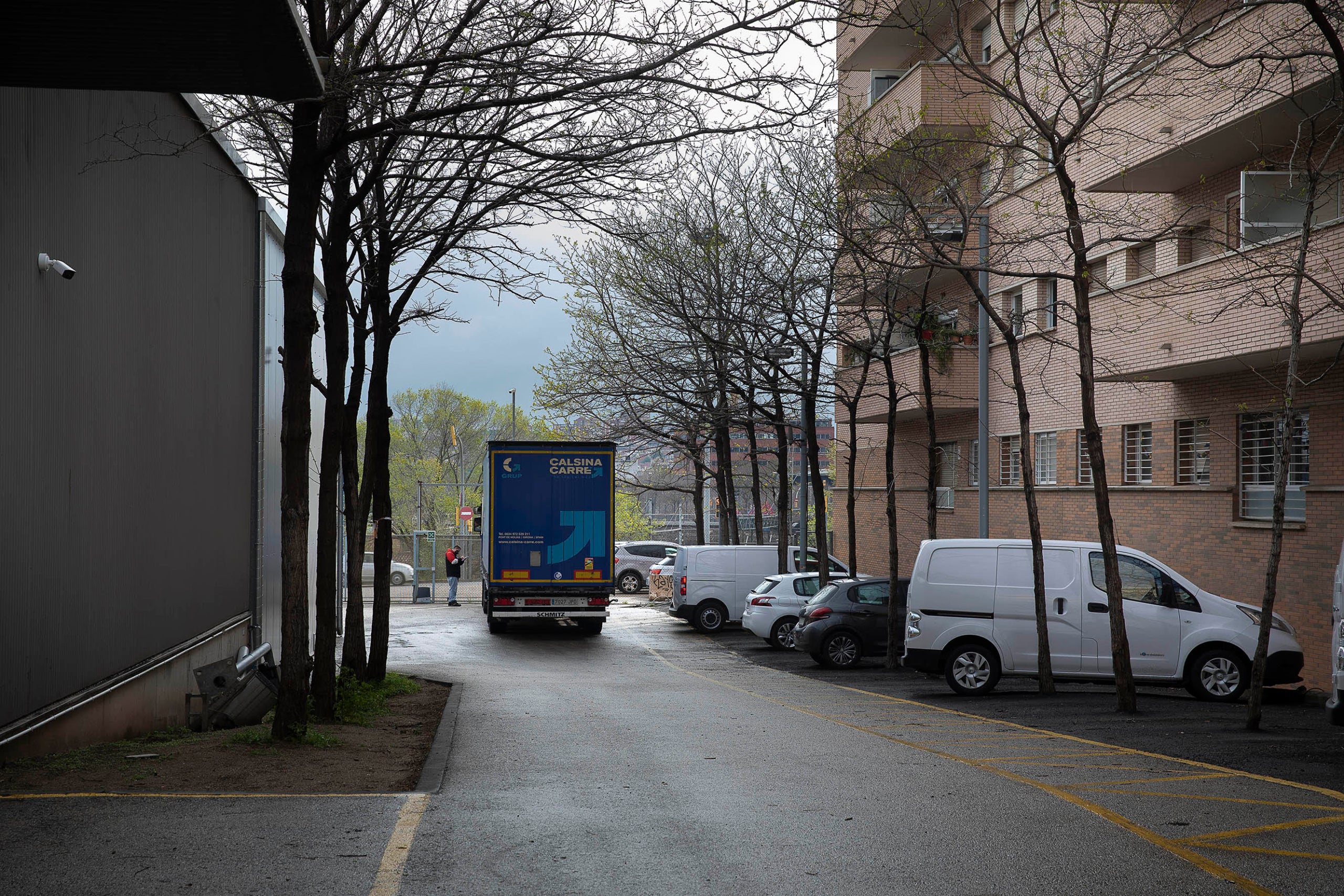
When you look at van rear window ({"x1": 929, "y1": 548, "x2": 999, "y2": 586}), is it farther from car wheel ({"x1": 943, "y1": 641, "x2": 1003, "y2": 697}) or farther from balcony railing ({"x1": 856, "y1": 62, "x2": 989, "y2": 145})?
balcony railing ({"x1": 856, "y1": 62, "x2": 989, "y2": 145})

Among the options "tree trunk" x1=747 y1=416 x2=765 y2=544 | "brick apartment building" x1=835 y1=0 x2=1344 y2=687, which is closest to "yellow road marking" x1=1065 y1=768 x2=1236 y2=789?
"brick apartment building" x1=835 y1=0 x2=1344 y2=687

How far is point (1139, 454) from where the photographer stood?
2338 centimetres

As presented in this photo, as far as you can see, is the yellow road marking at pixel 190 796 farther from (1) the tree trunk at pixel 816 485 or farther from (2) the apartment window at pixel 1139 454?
(2) the apartment window at pixel 1139 454

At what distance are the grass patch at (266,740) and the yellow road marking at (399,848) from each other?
2.44 meters

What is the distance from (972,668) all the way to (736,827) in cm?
995

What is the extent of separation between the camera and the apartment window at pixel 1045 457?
88.7ft

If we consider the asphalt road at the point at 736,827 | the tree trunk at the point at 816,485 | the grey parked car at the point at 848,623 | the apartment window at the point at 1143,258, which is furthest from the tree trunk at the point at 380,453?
the apartment window at the point at 1143,258

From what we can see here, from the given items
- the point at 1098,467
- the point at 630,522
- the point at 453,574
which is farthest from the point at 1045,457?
the point at 630,522

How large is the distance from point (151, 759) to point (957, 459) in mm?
25655

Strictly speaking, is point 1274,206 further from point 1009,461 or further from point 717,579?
point 717,579

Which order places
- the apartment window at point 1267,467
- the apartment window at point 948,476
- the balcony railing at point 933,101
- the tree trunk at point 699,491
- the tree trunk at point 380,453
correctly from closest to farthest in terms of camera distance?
the tree trunk at point 380,453
the apartment window at point 1267,467
the balcony railing at point 933,101
the apartment window at point 948,476
the tree trunk at point 699,491

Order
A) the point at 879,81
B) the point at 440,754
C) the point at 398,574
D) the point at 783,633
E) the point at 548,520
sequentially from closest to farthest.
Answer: the point at 440,754 < the point at 783,633 < the point at 548,520 < the point at 879,81 < the point at 398,574

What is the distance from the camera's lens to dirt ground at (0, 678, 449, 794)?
7.95m

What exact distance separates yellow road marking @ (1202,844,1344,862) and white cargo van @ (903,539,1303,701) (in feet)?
31.5
